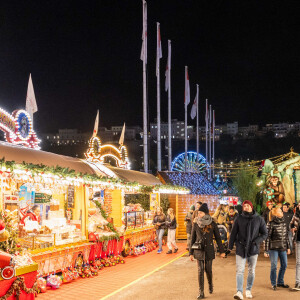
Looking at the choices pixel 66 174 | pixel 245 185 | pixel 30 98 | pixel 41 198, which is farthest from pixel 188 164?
pixel 66 174

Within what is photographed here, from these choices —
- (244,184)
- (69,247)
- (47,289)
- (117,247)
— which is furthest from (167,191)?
(244,184)

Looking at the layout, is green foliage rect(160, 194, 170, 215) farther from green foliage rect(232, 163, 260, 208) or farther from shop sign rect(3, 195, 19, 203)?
green foliage rect(232, 163, 260, 208)

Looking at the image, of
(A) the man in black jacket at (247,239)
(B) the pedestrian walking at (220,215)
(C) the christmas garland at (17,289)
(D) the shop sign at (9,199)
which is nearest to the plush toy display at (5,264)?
(C) the christmas garland at (17,289)

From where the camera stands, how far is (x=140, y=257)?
43.3 ft

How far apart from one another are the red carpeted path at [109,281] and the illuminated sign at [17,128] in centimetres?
514

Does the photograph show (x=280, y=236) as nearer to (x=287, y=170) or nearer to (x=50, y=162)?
(x=50, y=162)

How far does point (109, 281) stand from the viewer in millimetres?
9109

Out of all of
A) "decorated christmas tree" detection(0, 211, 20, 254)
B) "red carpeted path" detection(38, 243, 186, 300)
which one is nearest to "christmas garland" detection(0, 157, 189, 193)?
"decorated christmas tree" detection(0, 211, 20, 254)

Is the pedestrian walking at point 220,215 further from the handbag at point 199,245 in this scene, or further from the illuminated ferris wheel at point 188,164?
the illuminated ferris wheel at point 188,164

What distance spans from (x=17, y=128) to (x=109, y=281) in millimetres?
6599

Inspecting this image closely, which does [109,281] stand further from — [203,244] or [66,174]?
[203,244]

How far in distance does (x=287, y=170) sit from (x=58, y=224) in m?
11.1

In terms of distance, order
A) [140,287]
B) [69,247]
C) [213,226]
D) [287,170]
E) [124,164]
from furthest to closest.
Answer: [124,164], [287,170], [69,247], [140,287], [213,226]

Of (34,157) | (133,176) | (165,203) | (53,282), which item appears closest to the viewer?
(53,282)
